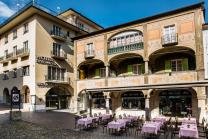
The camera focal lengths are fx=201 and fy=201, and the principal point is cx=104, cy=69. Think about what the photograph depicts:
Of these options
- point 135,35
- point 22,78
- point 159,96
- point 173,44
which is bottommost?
point 159,96

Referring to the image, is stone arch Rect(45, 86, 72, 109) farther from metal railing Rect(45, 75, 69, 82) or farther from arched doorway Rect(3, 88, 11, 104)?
arched doorway Rect(3, 88, 11, 104)

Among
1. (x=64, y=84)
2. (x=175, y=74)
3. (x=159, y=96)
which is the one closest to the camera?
(x=175, y=74)

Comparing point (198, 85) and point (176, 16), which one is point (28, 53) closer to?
point (176, 16)

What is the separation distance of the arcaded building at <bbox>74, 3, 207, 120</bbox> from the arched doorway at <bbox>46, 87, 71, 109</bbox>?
6085 millimetres

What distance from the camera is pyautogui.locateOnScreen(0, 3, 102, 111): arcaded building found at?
1145 inches

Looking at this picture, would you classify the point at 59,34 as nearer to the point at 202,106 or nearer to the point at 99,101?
the point at 99,101

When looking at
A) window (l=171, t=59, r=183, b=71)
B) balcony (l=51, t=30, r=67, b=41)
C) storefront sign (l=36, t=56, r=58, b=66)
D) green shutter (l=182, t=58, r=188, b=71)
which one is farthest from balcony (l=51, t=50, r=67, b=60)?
green shutter (l=182, t=58, r=188, b=71)

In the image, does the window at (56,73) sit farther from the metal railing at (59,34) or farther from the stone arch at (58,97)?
the metal railing at (59,34)

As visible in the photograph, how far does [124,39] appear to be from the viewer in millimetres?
24484

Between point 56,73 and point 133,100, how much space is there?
14033mm

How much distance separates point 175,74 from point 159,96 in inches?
143

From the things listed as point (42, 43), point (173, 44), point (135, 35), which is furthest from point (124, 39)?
point (42, 43)

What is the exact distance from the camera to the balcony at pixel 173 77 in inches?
751

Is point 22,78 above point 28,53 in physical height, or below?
below
